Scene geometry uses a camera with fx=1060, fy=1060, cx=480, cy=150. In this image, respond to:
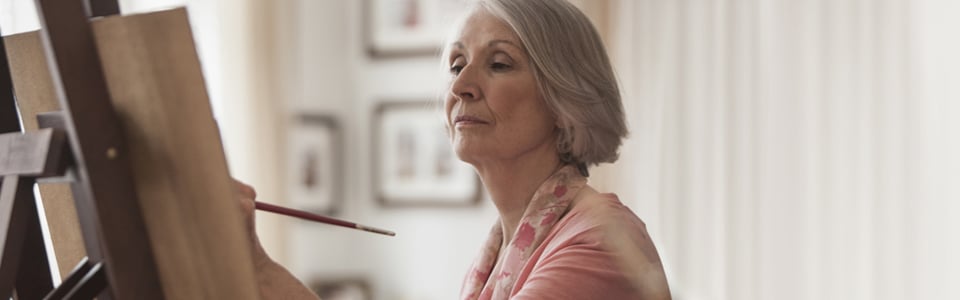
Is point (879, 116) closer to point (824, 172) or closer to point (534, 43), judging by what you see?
point (824, 172)

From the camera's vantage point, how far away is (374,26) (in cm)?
433

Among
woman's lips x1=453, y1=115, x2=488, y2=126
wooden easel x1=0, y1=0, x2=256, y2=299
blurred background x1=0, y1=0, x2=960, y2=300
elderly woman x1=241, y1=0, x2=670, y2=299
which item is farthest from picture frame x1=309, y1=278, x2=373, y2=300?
wooden easel x1=0, y1=0, x2=256, y2=299

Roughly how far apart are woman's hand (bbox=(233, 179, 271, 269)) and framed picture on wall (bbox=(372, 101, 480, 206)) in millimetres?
2730

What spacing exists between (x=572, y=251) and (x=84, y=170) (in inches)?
24.9

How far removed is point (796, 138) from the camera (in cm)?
230

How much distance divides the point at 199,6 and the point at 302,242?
4.15 ft

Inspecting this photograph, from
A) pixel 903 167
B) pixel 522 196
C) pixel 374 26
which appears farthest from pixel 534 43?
pixel 374 26

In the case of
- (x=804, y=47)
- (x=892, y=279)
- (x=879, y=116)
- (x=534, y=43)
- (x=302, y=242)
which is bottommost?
(x=302, y=242)

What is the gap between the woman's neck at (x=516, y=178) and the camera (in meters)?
1.67

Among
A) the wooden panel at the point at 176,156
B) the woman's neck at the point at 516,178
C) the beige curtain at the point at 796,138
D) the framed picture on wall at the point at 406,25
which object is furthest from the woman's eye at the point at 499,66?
the framed picture on wall at the point at 406,25

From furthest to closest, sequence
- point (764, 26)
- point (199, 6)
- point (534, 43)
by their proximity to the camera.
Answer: point (199, 6)
point (764, 26)
point (534, 43)

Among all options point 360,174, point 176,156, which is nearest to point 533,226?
point 176,156

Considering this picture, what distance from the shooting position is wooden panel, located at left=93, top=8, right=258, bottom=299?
121cm

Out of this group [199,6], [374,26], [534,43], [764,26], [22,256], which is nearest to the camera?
[22,256]
